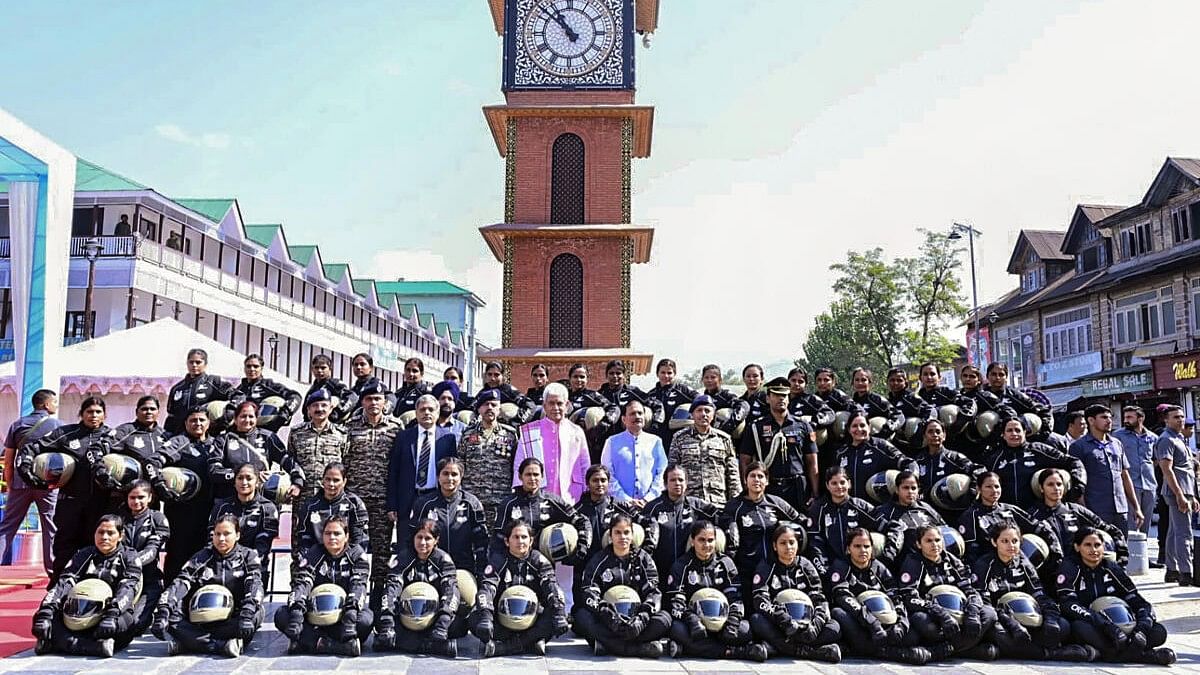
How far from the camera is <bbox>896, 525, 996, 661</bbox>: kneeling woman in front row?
6.87 m

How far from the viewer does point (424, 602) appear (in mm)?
6855

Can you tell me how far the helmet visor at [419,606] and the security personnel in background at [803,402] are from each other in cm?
411

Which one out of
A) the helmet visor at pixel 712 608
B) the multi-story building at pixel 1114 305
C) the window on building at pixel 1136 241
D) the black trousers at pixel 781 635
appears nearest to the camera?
the black trousers at pixel 781 635

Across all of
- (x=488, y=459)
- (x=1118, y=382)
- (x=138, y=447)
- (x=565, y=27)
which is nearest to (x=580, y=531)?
(x=488, y=459)

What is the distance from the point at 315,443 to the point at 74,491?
199 centimetres

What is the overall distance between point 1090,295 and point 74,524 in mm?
32067

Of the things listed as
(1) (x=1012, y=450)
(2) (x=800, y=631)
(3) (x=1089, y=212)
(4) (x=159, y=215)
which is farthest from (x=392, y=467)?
(3) (x=1089, y=212)

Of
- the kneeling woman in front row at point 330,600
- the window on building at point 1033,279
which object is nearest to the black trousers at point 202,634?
the kneeling woman in front row at point 330,600

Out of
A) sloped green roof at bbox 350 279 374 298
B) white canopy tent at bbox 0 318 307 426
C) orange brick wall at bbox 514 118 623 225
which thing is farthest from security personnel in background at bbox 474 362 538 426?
sloped green roof at bbox 350 279 374 298

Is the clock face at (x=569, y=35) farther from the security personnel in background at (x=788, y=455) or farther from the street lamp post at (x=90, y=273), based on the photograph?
the security personnel in background at (x=788, y=455)

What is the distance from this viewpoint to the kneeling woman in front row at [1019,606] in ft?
22.8

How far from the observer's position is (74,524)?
7.85 m

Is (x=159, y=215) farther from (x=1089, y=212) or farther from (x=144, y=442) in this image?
(x=1089, y=212)

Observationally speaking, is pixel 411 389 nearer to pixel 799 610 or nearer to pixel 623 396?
pixel 623 396
